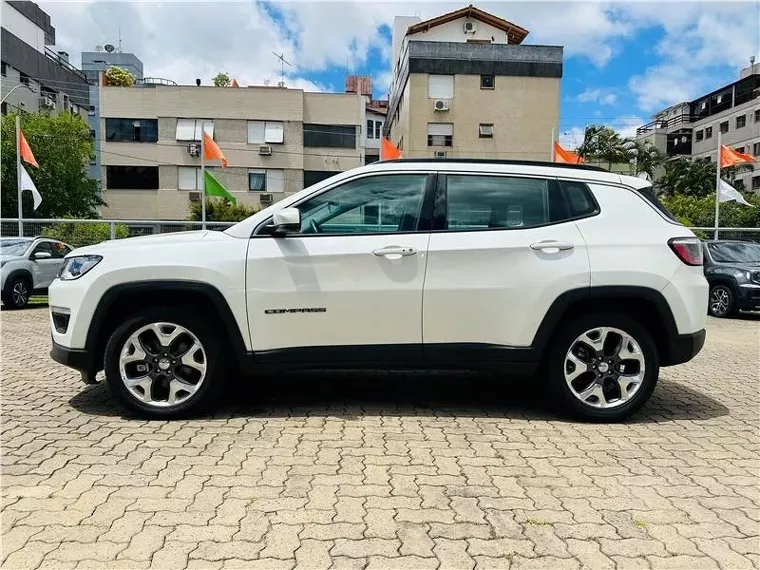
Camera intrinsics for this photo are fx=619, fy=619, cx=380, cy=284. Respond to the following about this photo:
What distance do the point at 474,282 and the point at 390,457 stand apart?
1.35m

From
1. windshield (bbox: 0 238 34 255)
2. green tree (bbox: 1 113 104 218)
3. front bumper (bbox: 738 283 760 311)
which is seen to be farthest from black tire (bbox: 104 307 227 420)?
green tree (bbox: 1 113 104 218)

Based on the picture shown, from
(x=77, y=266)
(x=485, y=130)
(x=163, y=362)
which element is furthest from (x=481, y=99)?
(x=163, y=362)

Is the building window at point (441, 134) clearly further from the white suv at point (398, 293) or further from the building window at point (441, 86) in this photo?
the white suv at point (398, 293)

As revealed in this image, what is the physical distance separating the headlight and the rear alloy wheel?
12.0 metres

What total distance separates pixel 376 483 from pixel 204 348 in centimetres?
167

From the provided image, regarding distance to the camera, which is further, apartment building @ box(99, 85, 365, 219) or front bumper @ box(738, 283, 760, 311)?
apartment building @ box(99, 85, 365, 219)

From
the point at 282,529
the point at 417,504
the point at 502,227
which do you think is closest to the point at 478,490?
the point at 417,504

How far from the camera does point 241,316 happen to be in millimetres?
4316

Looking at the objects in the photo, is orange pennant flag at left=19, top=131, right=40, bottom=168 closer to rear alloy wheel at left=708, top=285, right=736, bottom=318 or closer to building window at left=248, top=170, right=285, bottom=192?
A: building window at left=248, top=170, right=285, bottom=192

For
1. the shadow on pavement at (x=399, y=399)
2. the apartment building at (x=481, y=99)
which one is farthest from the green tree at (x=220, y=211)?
the shadow on pavement at (x=399, y=399)

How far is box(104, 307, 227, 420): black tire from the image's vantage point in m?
4.32

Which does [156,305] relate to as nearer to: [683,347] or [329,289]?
[329,289]

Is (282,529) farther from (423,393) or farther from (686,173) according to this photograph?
(686,173)

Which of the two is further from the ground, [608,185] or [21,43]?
[21,43]
